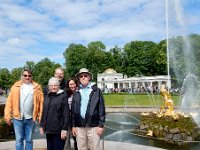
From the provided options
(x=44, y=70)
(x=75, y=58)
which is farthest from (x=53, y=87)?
(x=44, y=70)

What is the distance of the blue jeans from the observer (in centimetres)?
667

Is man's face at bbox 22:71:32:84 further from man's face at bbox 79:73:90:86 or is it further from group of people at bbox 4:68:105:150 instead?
man's face at bbox 79:73:90:86

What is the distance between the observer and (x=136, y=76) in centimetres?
8038

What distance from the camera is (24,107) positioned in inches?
262

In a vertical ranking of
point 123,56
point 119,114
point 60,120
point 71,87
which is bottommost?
point 119,114

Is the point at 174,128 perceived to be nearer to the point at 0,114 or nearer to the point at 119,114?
the point at 0,114

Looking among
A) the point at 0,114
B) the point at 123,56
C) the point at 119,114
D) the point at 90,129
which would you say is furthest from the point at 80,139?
the point at 123,56

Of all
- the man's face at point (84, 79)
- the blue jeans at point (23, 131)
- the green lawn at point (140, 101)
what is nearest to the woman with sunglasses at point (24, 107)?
the blue jeans at point (23, 131)

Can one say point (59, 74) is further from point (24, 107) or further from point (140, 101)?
point (140, 101)

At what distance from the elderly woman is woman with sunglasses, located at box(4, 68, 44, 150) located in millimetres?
649

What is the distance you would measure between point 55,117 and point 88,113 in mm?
555

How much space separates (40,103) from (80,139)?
1.19 metres

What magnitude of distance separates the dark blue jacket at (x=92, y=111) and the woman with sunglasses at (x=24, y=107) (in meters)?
0.95

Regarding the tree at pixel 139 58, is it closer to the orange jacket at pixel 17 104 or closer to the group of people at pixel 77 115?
the orange jacket at pixel 17 104
